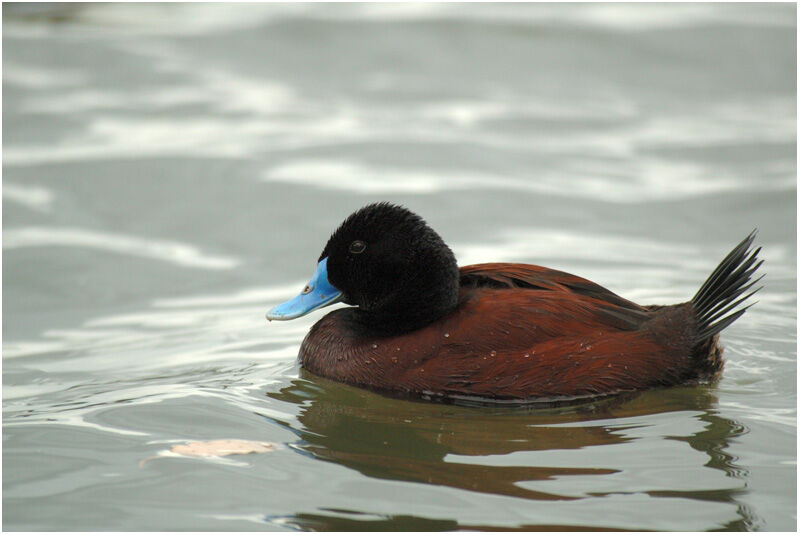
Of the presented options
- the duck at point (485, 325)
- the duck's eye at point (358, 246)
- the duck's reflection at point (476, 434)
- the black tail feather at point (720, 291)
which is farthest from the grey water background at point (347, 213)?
the duck's eye at point (358, 246)

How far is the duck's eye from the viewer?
5.85 meters

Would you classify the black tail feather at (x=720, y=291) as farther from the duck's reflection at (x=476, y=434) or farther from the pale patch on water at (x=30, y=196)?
the pale patch on water at (x=30, y=196)

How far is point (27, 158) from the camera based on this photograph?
34.2 feet

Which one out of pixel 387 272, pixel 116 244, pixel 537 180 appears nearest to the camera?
pixel 387 272

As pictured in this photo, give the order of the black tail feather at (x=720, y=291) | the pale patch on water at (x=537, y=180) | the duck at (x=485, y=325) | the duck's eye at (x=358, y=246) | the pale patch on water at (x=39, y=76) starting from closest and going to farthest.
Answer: the duck at (x=485, y=325) < the black tail feather at (x=720, y=291) < the duck's eye at (x=358, y=246) < the pale patch on water at (x=537, y=180) < the pale patch on water at (x=39, y=76)

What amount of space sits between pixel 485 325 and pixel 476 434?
0.58m

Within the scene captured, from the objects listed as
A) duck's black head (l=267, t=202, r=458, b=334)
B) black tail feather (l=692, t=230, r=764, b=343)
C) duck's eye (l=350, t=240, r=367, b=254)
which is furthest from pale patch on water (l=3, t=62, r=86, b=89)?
black tail feather (l=692, t=230, r=764, b=343)

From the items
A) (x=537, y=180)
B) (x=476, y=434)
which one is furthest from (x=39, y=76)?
(x=476, y=434)

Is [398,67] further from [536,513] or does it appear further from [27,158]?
[536,513]

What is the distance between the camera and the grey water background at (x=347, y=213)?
15.1 feet

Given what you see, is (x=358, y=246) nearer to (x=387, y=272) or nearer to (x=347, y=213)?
(x=387, y=272)

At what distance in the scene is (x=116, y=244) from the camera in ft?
29.0

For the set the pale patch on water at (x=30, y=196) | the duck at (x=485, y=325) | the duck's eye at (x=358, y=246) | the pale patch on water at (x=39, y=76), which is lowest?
the duck at (x=485, y=325)

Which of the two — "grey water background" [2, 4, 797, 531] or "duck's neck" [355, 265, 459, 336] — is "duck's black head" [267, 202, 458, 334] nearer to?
"duck's neck" [355, 265, 459, 336]
